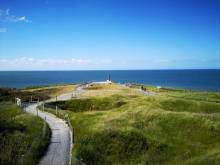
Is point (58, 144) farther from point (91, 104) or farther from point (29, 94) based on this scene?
point (29, 94)

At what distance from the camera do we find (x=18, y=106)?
5309cm

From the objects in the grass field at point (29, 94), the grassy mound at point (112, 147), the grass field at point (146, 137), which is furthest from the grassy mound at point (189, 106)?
the grass field at point (29, 94)

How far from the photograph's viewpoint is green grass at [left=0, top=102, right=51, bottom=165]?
978 inches

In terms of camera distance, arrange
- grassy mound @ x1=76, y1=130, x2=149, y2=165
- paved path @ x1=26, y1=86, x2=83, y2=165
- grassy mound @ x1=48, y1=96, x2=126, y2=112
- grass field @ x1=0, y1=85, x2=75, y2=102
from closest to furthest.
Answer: paved path @ x1=26, y1=86, x2=83, y2=165 < grassy mound @ x1=76, y1=130, x2=149, y2=165 < grassy mound @ x1=48, y1=96, x2=126, y2=112 < grass field @ x1=0, y1=85, x2=75, y2=102

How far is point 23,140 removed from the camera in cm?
3127

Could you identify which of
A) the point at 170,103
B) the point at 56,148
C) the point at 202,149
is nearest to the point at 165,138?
the point at 202,149

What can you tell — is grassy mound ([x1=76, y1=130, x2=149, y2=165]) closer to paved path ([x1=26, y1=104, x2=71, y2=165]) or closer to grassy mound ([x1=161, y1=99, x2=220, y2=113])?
paved path ([x1=26, y1=104, x2=71, y2=165])

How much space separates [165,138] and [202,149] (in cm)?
483

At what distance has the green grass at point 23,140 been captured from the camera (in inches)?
978

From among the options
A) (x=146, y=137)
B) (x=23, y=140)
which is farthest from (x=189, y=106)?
(x=23, y=140)

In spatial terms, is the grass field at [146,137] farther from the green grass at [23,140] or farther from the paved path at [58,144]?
the green grass at [23,140]

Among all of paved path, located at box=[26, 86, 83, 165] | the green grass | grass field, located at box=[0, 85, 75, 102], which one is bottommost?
paved path, located at box=[26, 86, 83, 165]

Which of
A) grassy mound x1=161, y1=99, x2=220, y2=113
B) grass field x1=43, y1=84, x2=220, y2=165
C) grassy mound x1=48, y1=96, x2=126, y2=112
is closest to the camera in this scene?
grass field x1=43, y1=84, x2=220, y2=165

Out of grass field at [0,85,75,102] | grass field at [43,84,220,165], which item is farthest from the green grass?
grass field at [0,85,75,102]
